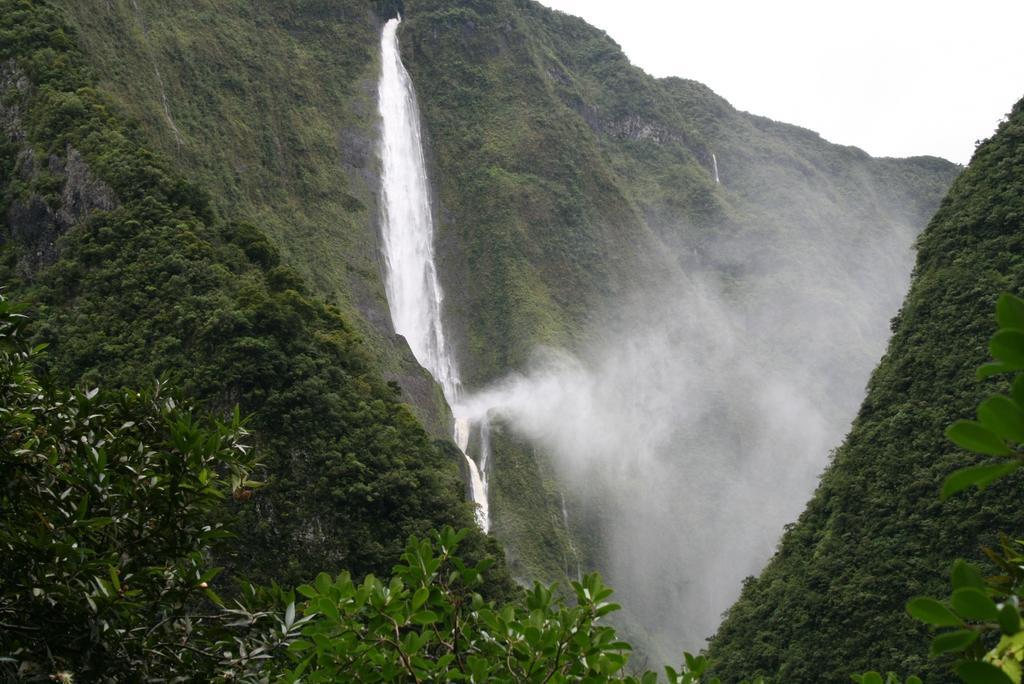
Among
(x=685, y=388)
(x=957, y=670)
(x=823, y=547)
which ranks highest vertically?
(x=957, y=670)

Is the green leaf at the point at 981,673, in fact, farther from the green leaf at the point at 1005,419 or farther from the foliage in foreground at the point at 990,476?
the green leaf at the point at 1005,419

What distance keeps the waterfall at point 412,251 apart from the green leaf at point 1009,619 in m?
44.8

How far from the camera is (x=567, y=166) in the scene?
7519cm

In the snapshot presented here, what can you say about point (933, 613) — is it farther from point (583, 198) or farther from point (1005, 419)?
point (583, 198)

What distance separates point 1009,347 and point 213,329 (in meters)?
27.2

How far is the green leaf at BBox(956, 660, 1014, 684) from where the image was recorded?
5.28 feet

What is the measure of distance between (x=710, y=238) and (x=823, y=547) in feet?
197

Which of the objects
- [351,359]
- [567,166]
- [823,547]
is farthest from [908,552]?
[567,166]

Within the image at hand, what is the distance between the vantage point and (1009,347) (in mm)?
1624

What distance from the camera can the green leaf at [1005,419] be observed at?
1.58 m

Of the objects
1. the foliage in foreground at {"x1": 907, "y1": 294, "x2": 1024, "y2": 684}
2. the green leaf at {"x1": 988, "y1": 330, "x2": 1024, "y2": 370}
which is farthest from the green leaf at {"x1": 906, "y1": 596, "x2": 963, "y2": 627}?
the green leaf at {"x1": 988, "y1": 330, "x2": 1024, "y2": 370}

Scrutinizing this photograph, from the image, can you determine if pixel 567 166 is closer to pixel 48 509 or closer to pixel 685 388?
pixel 685 388

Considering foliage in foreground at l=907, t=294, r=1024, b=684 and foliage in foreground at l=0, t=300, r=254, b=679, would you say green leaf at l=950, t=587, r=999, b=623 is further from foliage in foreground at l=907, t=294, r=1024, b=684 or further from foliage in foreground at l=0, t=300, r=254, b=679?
foliage in foreground at l=0, t=300, r=254, b=679

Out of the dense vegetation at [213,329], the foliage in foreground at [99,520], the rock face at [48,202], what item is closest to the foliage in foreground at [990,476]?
the foliage in foreground at [99,520]
